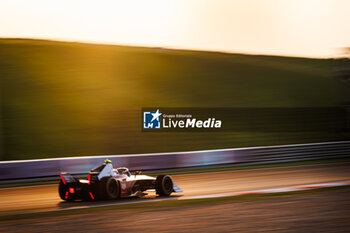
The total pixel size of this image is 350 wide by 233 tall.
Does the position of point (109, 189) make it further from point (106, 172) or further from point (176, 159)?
point (176, 159)

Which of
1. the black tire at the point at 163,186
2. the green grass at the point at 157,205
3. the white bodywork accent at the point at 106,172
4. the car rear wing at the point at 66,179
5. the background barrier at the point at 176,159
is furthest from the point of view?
the background barrier at the point at 176,159

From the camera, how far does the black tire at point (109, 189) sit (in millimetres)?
8680

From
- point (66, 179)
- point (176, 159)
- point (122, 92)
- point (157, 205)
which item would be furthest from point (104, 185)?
point (122, 92)

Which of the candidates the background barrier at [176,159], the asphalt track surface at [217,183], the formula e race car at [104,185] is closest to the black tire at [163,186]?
the formula e race car at [104,185]

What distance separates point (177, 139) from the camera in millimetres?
22078

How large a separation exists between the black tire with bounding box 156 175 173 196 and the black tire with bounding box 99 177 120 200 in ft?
3.27

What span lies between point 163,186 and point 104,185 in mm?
1450

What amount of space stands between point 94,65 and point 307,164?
1922 cm

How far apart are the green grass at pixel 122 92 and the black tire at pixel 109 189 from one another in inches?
442

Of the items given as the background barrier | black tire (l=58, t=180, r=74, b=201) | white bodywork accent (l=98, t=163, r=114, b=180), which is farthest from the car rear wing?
the background barrier

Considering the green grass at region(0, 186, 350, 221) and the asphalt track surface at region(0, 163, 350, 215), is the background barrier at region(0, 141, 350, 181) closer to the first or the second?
the asphalt track surface at region(0, 163, 350, 215)

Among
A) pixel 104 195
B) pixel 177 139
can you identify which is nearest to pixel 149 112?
pixel 177 139

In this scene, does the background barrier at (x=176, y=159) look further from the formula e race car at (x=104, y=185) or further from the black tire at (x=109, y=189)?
the black tire at (x=109, y=189)

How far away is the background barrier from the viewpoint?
12.8m
